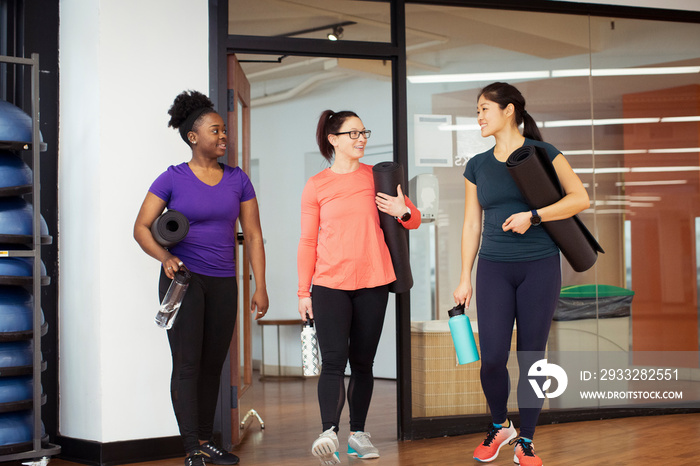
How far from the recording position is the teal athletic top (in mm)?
2672

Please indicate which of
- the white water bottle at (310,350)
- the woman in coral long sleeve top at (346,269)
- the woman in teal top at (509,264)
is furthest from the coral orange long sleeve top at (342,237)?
the woman in teal top at (509,264)

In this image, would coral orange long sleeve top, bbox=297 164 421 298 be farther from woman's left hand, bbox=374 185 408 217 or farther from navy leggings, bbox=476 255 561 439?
navy leggings, bbox=476 255 561 439

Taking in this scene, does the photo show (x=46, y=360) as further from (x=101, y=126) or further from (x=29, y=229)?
(x=101, y=126)

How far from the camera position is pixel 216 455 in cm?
291

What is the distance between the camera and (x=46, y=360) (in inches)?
126

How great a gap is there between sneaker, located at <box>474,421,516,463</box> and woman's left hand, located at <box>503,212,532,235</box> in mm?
856

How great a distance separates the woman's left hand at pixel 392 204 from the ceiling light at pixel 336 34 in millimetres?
1049

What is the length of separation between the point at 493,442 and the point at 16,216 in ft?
7.15

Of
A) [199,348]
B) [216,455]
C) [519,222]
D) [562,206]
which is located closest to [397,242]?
[519,222]

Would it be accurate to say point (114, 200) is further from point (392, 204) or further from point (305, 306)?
point (392, 204)

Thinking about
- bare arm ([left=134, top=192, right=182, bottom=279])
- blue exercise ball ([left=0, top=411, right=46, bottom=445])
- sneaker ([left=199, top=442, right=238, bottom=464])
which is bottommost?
sneaker ([left=199, top=442, right=238, bottom=464])

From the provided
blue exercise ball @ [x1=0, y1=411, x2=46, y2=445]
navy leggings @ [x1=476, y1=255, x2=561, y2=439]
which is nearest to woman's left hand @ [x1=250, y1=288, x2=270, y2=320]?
navy leggings @ [x1=476, y1=255, x2=561, y2=439]

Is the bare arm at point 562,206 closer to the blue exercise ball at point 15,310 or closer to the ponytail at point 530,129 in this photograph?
the ponytail at point 530,129

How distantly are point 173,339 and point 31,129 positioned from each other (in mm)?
1077
